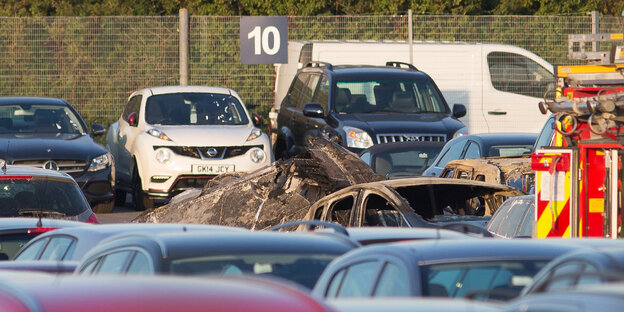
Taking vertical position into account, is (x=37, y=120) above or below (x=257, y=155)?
above

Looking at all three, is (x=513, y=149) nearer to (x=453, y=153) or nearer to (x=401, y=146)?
(x=453, y=153)

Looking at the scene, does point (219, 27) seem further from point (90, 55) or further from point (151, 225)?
point (151, 225)

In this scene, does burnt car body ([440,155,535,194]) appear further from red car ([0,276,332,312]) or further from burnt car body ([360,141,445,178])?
red car ([0,276,332,312])

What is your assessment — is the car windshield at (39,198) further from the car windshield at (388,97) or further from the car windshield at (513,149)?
the car windshield at (388,97)

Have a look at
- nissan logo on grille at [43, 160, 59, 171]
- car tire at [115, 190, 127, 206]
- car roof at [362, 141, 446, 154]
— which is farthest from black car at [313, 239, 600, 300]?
car tire at [115, 190, 127, 206]

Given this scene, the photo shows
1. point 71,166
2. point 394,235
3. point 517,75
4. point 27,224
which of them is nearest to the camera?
point 394,235

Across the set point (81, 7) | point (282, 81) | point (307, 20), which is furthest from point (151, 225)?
point (81, 7)

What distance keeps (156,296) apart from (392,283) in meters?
1.99

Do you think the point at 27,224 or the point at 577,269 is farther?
the point at 27,224

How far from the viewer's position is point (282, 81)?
939 inches

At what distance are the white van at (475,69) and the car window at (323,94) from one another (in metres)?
3.62

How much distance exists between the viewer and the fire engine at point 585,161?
8406 millimetres

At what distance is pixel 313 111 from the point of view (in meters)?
17.7

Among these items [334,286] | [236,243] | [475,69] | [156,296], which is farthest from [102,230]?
[475,69]
